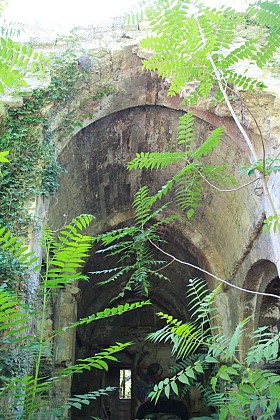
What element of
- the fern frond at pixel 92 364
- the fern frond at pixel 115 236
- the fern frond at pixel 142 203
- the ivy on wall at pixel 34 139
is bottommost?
the fern frond at pixel 92 364

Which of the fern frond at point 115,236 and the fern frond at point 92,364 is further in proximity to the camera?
the fern frond at point 115,236

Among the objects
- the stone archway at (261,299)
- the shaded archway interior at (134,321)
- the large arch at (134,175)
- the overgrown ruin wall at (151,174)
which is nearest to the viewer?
the overgrown ruin wall at (151,174)

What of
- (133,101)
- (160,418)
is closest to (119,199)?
(133,101)

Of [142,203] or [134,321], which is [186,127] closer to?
[142,203]

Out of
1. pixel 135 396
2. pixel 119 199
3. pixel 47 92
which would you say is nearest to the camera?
pixel 47 92

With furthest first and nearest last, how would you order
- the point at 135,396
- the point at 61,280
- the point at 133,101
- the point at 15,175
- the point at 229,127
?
the point at 135,396, the point at 133,101, the point at 229,127, the point at 15,175, the point at 61,280

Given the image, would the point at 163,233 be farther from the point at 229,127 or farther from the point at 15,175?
the point at 15,175

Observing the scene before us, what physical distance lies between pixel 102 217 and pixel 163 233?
1505mm

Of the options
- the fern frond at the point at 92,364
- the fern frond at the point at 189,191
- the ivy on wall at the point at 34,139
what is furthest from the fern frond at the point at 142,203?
the ivy on wall at the point at 34,139

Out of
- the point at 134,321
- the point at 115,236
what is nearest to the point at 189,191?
the point at 115,236

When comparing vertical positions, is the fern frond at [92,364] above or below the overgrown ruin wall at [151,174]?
below

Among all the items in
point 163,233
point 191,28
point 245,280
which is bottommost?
point 245,280

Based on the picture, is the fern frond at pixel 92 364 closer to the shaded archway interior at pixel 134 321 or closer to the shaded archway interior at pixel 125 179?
the shaded archway interior at pixel 125 179

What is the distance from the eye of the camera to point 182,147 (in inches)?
296
